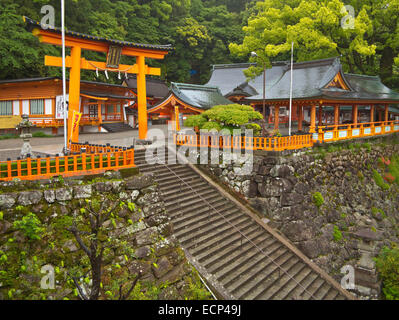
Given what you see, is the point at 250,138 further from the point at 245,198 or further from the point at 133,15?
the point at 133,15

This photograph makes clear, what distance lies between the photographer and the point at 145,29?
4506 centimetres

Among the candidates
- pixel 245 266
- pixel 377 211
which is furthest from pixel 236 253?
pixel 377 211

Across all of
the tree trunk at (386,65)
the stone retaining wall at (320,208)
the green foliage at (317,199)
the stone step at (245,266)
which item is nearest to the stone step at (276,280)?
the stone step at (245,266)

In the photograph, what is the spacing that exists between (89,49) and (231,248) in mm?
11011

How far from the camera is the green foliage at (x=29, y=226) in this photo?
25.1ft

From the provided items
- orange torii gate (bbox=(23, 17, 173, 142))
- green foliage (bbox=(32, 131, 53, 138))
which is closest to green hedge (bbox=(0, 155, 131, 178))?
orange torii gate (bbox=(23, 17, 173, 142))

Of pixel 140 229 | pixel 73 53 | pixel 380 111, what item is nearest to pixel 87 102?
pixel 73 53

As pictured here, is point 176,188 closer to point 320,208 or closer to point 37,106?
point 320,208

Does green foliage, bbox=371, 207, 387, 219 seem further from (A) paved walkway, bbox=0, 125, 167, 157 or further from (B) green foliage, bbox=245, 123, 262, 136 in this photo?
(A) paved walkway, bbox=0, 125, 167, 157

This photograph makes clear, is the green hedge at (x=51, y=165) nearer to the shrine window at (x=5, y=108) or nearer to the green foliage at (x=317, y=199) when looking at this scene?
the green foliage at (x=317, y=199)

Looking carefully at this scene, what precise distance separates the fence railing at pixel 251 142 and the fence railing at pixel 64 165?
215 inches

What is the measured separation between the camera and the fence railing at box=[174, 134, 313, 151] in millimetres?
14234

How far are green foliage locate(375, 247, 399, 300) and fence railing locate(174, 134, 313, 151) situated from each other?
626 cm

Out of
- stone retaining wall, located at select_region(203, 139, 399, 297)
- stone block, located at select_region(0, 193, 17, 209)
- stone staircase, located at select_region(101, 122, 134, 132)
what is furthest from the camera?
stone staircase, located at select_region(101, 122, 134, 132)
